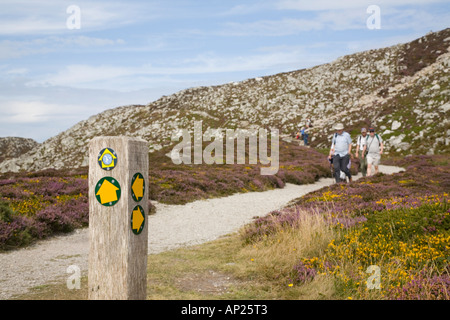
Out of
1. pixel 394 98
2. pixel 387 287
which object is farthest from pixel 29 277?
pixel 394 98

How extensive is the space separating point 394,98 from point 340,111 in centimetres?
809

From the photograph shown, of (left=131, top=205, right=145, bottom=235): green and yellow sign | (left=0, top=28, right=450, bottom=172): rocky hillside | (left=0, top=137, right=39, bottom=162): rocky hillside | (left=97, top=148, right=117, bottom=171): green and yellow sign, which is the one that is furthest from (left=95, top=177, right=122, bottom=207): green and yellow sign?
(left=0, top=137, right=39, bottom=162): rocky hillside

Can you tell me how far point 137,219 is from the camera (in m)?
3.93

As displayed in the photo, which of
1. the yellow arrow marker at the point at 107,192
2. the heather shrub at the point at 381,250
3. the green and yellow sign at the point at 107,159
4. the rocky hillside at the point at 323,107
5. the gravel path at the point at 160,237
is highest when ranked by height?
the rocky hillside at the point at 323,107

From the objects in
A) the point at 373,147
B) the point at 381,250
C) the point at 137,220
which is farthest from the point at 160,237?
the point at 373,147

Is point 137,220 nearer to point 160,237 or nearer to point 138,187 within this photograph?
point 138,187

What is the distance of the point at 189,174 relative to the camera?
22.3 m

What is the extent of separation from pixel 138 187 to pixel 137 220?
13.5 inches

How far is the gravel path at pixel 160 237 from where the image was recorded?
707 centimetres

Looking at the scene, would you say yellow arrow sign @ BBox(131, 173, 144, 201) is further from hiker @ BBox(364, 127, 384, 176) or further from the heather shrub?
hiker @ BBox(364, 127, 384, 176)

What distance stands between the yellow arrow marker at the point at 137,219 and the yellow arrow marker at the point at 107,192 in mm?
253

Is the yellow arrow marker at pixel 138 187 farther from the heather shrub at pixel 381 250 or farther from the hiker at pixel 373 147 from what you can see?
the hiker at pixel 373 147

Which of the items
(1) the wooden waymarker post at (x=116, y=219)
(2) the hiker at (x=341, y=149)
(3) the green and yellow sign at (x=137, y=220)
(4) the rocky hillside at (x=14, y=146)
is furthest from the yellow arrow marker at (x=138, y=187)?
(4) the rocky hillside at (x=14, y=146)
